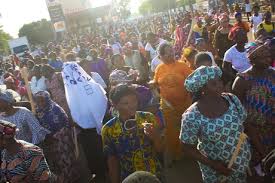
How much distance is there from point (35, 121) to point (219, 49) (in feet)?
17.8

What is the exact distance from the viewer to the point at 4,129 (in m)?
3.37

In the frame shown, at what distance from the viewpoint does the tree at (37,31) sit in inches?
2854

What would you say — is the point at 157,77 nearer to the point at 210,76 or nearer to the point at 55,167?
the point at 55,167

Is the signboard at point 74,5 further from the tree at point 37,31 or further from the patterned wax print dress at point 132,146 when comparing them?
the patterned wax print dress at point 132,146

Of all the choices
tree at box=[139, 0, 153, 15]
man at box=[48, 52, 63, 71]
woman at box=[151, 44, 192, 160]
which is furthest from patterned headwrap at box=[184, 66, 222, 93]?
tree at box=[139, 0, 153, 15]

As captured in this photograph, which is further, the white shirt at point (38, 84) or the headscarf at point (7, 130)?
the white shirt at point (38, 84)

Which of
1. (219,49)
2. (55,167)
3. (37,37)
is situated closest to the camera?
(55,167)

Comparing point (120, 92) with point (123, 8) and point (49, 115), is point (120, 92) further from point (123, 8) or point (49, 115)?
point (123, 8)

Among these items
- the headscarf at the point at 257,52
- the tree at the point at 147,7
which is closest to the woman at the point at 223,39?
the headscarf at the point at 257,52

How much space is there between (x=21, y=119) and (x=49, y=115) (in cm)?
55

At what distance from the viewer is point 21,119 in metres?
4.82

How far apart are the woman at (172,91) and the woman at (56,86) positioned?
197cm

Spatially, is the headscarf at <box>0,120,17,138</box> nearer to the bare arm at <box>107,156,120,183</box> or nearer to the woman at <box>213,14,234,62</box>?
the bare arm at <box>107,156,120,183</box>

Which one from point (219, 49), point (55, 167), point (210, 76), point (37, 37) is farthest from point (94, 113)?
point (37, 37)
